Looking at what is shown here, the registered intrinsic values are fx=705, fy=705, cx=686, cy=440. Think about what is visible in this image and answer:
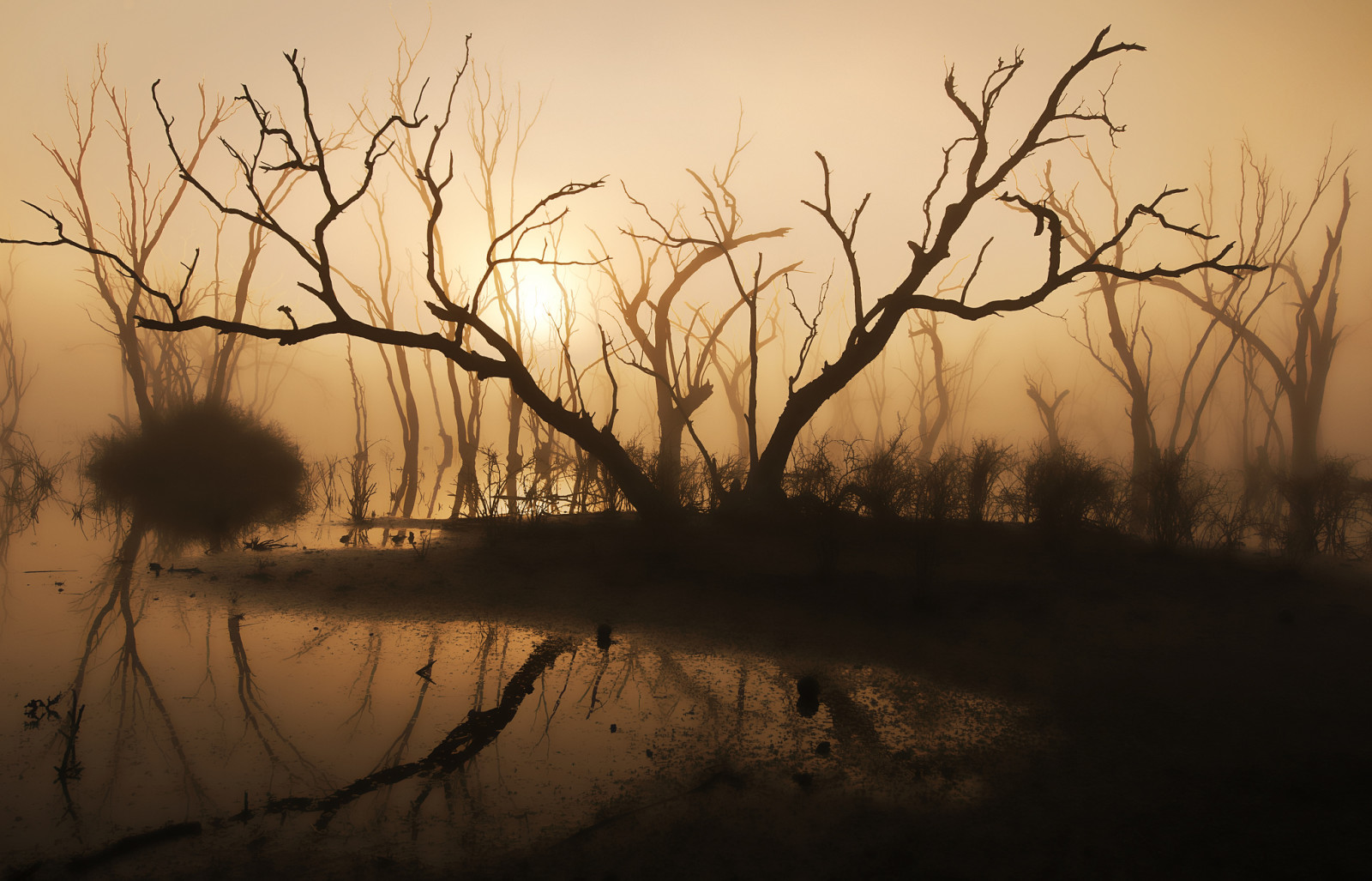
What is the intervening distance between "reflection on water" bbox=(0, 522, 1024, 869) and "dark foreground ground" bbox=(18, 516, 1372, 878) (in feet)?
0.46

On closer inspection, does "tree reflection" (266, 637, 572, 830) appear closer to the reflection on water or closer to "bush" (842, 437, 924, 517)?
the reflection on water

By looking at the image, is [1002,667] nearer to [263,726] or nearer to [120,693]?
[263,726]

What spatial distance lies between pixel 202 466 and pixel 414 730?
10175 millimetres

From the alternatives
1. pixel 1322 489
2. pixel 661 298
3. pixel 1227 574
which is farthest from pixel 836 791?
pixel 661 298

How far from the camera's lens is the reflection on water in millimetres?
2434

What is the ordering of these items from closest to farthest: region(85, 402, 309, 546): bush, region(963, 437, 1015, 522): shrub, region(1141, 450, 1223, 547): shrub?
region(1141, 450, 1223, 547): shrub, region(963, 437, 1015, 522): shrub, region(85, 402, 309, 546): bush

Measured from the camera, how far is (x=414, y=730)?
314 centimetres

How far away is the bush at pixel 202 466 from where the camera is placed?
10625mm

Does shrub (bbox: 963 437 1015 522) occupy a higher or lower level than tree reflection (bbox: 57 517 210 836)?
higher

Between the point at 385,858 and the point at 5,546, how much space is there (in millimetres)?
8467

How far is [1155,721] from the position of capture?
340 cm

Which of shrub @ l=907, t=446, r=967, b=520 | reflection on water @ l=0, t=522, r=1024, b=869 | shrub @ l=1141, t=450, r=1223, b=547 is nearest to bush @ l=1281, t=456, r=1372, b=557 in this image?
shrub @ l=1141, t=450, r=1223, b=547

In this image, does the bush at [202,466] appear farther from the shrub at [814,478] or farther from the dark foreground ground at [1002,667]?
the shrub at [814,478]

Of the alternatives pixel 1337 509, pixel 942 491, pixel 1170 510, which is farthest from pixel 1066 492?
pixel 1337 509
